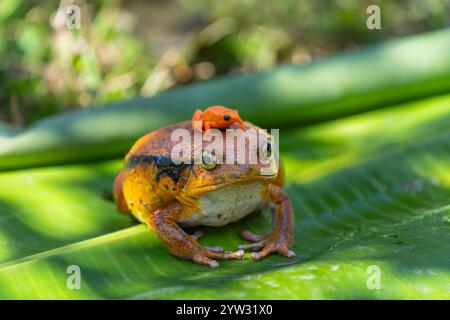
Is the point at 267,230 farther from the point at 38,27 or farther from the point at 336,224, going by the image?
the point at 38,27

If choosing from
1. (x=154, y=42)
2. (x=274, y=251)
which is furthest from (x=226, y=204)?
(x=154, y=42)

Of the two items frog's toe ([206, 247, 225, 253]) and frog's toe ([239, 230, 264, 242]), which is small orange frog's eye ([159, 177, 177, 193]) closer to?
frog's toe ([206, 247, 225, 253])

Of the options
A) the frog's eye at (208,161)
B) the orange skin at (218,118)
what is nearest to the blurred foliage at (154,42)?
the orange skin at (218,118)

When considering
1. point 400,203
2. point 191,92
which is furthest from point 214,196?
point 191,92

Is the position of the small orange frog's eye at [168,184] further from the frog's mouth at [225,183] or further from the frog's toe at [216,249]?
the frog's toe at [216,249]

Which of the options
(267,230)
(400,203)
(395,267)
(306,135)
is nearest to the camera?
(395,267)

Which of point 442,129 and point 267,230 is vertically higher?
point 442,129

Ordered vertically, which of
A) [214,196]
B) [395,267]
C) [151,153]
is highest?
[151,153]

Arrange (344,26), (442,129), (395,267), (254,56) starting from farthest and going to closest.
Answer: (344,26) < (254,56) < (442,129) < (395,267)
